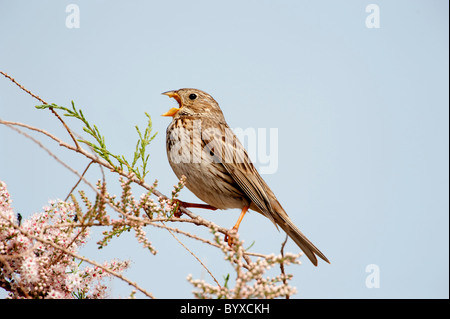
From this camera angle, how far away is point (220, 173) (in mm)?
4668

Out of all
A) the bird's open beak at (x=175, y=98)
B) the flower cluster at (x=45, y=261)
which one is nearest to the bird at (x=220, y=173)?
the bird's open beak at (x=175, y=98)

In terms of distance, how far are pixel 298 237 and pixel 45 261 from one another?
2.64 metres

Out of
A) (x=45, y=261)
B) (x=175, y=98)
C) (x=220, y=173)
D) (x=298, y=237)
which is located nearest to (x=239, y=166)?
(x=220, y=173)

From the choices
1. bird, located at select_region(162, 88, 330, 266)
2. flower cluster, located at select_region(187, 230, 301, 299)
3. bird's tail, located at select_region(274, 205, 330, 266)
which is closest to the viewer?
flower cluster, located at select_region(187, 230, 301, 299)

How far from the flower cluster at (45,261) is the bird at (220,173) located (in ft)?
5.83

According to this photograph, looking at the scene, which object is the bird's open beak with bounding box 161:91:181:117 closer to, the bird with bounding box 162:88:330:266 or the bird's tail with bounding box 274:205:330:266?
the bird with bounding box 162:88:330:266

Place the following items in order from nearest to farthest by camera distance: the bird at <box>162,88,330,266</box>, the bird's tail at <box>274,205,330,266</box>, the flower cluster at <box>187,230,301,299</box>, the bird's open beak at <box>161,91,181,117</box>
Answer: the flower cluster at <box>187,230,301,299</box> < the bird's tail at <box>274,205,330,266</box> < the bird at <box>162,88,330,266</box> < the bird's open beak at <box>161,91,181,117</box>

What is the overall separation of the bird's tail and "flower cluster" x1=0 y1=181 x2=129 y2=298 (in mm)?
2086

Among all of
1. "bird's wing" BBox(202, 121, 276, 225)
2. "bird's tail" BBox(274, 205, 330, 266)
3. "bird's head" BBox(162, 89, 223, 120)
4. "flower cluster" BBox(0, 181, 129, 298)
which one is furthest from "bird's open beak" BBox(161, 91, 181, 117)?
"flower cluster" BBox(0, 181, 129, 298)

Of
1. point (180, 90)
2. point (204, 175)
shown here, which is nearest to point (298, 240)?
point (204, 175)

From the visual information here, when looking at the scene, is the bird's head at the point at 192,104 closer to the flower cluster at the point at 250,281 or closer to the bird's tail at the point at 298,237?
the bird's tail at the point at 298,237

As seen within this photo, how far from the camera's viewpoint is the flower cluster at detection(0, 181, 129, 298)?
2557 mm

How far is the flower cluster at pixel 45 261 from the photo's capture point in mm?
2557
